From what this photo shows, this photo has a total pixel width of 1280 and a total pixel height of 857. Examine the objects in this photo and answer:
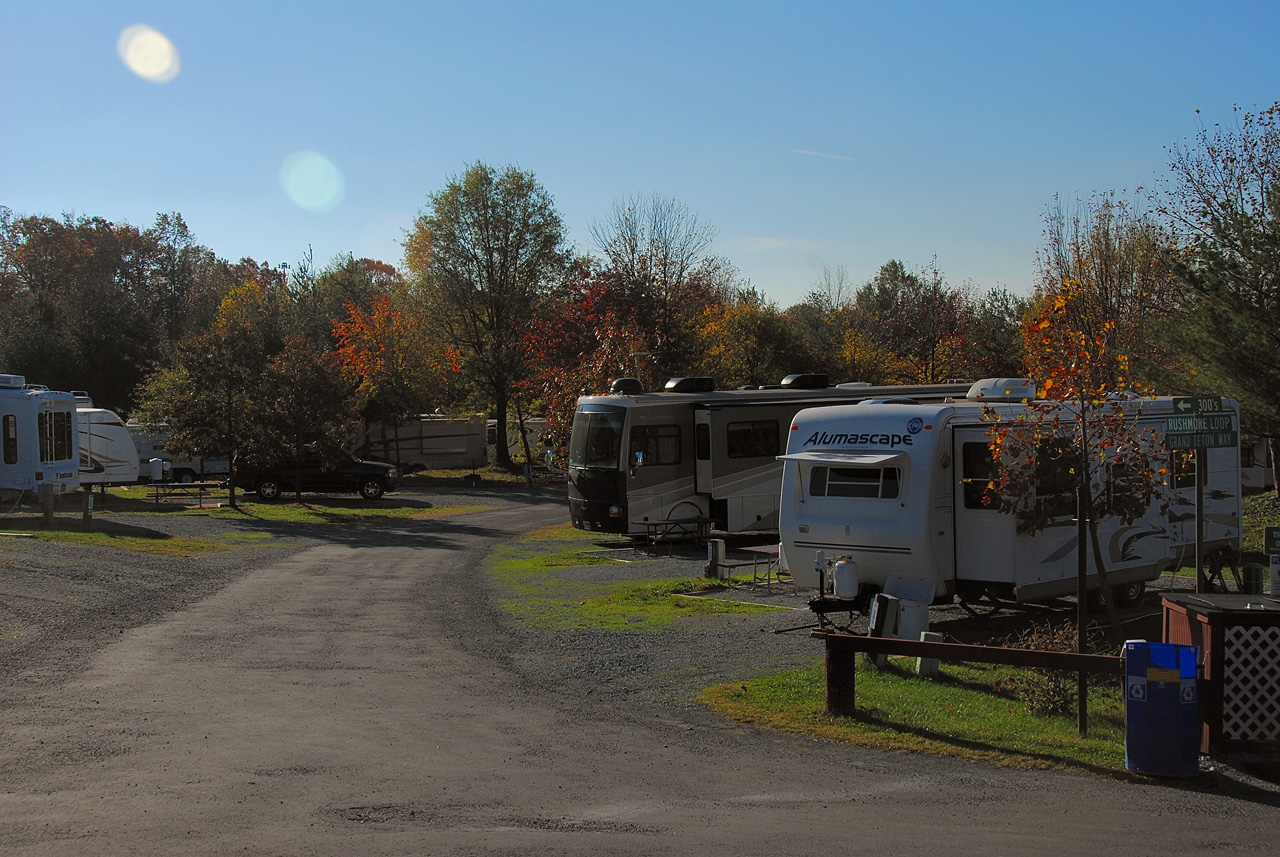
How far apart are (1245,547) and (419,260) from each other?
3741cm

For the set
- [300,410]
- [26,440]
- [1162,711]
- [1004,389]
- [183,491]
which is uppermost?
[300,410]

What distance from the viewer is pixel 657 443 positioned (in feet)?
72.5

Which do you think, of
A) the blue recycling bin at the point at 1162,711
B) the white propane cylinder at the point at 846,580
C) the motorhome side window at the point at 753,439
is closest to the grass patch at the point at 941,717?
the blue recycling bin at the point at 1162,711

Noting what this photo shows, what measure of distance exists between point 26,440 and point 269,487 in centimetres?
953

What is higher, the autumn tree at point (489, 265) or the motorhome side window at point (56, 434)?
the autumn tree at point (489, 265)

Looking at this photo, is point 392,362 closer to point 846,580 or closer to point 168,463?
point 168,463

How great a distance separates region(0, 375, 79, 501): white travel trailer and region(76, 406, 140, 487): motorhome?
7.08 metres

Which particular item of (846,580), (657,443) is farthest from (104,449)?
(846,580)

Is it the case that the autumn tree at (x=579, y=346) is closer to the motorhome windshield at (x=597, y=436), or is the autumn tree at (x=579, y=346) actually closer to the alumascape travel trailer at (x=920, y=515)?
the motorhome windshield at (x=597, y=436)

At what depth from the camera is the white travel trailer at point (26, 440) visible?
24156 mm

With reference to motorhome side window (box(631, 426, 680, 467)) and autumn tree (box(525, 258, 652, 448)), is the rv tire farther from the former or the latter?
motorhome side window (box(631, 426, 680, 467))

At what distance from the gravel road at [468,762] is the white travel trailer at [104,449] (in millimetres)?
21385

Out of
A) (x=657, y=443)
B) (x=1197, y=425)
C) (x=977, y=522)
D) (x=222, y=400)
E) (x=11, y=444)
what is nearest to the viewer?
(x=1197, y=425)

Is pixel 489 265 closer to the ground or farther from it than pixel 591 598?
farther from it
